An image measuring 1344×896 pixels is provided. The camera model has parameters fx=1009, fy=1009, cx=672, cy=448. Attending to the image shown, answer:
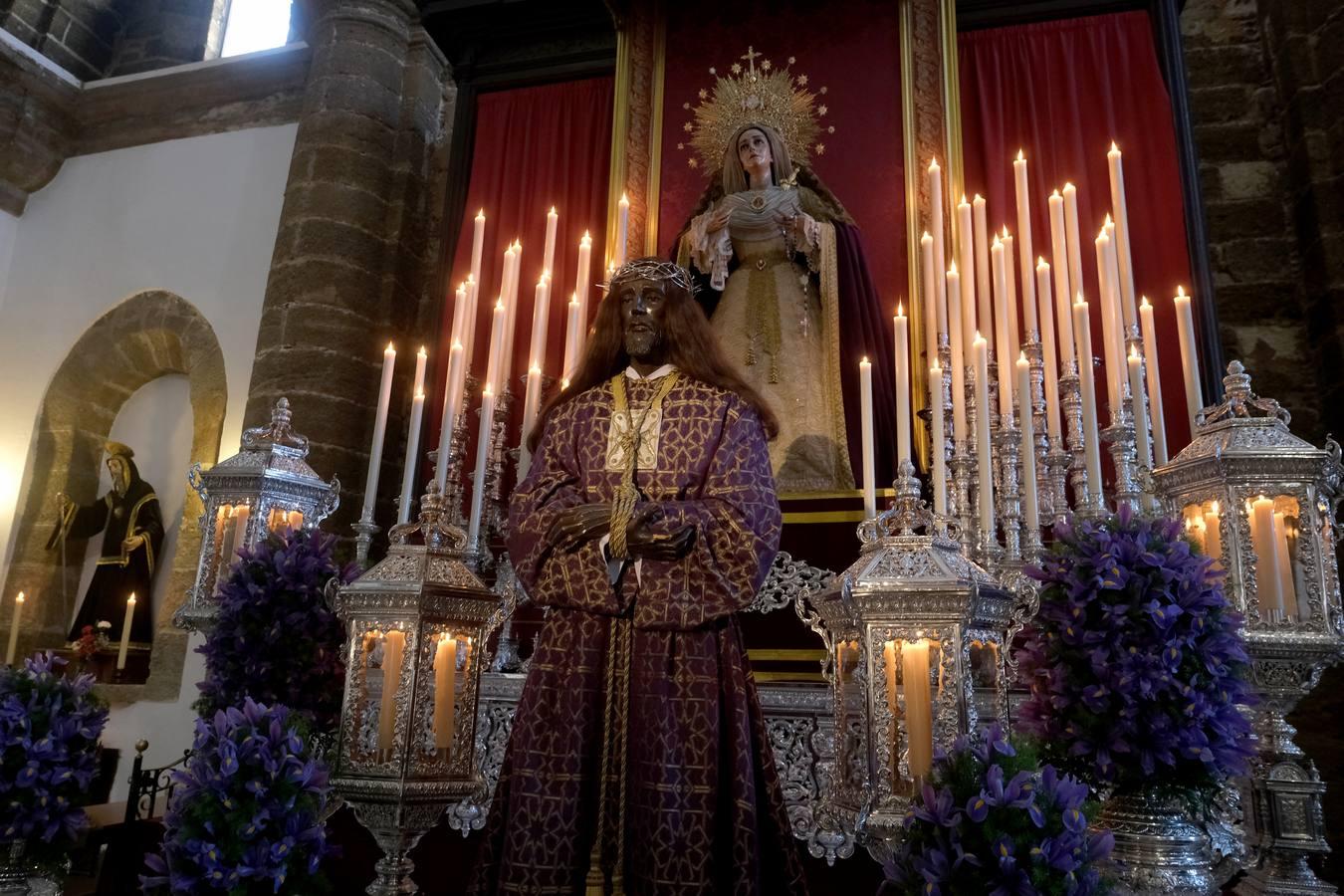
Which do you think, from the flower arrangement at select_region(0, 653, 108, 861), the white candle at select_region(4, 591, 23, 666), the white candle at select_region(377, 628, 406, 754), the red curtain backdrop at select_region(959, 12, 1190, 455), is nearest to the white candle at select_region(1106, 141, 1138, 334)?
the red curtain backdrop at select_region(959, 12, 1190, 455)

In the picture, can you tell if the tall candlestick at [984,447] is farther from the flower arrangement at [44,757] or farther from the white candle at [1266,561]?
the flower arrangement at [44,757]

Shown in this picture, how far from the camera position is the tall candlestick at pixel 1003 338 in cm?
326

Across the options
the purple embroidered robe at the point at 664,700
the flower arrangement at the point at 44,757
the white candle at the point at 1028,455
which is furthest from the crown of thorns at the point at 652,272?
the flower arrangement at the point at 44,757

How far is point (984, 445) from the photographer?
9.75 ft

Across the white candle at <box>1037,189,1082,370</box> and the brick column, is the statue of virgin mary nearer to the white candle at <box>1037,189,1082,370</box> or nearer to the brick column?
the white candle at <box>1037,189,1082,370</box>

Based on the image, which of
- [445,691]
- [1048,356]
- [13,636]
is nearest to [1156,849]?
[445,691]

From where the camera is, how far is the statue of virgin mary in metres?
4.29

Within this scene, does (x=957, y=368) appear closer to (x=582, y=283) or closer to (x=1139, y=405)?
(x=1139, y=405)

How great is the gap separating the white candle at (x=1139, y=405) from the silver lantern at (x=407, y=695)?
196cm

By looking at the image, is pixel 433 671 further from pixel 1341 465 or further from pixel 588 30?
pixel 588 30

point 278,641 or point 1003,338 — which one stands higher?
point 1003,338

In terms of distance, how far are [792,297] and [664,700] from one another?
8.31 ft

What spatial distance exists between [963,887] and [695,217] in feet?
11.2

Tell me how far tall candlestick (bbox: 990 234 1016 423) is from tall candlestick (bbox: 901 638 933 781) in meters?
1.36
